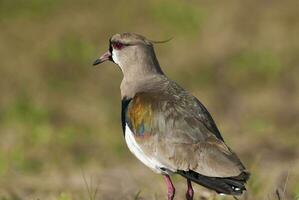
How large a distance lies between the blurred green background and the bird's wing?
1966mm

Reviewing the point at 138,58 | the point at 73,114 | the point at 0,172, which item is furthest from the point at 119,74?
the point at 138,58

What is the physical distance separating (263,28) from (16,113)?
547 centimetres

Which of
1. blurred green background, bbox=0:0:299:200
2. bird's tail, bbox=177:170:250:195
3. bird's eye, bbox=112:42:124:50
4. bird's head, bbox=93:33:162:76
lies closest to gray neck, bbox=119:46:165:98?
bird's head, bbox=93:33:162:76

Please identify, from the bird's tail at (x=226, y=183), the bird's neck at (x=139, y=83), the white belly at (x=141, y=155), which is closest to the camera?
the bird's tail at (x=226, y=183)

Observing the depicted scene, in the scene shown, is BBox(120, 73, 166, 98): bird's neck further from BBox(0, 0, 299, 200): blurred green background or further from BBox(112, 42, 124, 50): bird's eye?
BBox(0, 0, 299, 200): blurred green background

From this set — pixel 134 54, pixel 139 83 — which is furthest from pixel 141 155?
pixel 134 54

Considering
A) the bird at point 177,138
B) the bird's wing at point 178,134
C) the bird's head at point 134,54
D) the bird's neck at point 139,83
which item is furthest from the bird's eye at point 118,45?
the bird's wing at point 178,134

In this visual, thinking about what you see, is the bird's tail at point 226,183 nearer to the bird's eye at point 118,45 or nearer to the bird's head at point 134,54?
the bird's head at point 134,54

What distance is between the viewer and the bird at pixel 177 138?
7.09m

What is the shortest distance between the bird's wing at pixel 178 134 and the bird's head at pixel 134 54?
1.68 ft

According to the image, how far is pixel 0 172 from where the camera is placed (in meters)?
11.1

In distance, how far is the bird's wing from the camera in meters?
7.17

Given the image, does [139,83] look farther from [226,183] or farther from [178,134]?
[226,183]

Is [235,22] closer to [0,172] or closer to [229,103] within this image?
[229,103]
